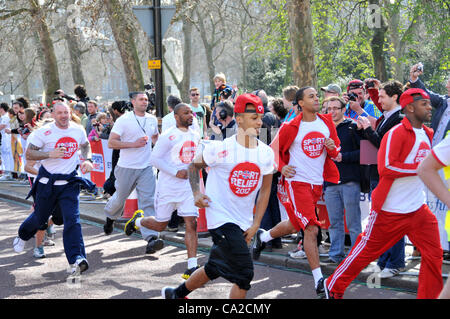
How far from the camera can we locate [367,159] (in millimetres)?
7188

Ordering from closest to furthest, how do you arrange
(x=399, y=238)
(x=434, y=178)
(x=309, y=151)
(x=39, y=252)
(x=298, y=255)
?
(x=434, y=178)
(x=399, y=238)
(x=309, y=151)
(x=298, y=255)
(x=39, y=252)

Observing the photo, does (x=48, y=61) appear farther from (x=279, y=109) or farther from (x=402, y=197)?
(x=402, y=197)

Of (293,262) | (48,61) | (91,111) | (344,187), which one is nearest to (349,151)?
(344,187)

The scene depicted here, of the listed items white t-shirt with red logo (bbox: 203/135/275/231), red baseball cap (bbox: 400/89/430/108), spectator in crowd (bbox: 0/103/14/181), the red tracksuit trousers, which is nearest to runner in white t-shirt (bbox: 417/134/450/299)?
the red tracksuit trousers

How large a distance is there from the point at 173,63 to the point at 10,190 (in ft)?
67.1

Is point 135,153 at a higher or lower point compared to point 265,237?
higher

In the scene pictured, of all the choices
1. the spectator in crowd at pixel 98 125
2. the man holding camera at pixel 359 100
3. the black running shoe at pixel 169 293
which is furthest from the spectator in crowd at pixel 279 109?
the spectator in crowd at pixel 98 125

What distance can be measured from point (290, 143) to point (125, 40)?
458 inches

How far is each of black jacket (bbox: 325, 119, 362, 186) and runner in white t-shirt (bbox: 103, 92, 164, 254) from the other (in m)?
2.75

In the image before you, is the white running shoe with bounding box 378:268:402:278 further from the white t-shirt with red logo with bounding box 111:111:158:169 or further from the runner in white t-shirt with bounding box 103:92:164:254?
the white t-shirt with red logo with bounding box 111:111:158:169

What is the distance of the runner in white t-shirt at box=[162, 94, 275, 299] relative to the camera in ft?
16.2

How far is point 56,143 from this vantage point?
746 centimetres

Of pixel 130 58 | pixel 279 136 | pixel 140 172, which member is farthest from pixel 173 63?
pixel 279 136

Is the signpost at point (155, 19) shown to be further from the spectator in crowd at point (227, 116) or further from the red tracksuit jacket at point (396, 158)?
the red tracksuit jacket at point (396, 158)
